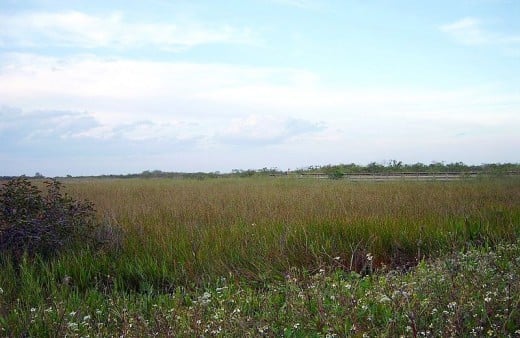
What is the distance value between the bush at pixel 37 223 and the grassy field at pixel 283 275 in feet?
0.99

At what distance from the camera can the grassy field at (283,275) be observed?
3615 millimetres

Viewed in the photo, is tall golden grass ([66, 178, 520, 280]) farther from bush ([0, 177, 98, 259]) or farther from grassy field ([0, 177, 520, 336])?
bush ([0, 177, 98, 259])

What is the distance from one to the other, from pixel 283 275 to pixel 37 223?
3.76 metres

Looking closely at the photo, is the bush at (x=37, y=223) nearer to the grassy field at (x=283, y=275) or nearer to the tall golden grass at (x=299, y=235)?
the grassy field at (x=283, y=275)

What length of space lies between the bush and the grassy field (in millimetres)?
301

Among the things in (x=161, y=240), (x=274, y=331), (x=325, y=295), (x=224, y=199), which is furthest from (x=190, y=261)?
(x=224, y=199)

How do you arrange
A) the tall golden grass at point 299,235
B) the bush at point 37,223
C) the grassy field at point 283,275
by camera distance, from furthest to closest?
the bush at point 37,223
the tall golden grass at point 299,235
the grassy field at point 283,275

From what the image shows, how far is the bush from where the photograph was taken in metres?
6.74

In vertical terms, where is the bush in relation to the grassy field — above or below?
above

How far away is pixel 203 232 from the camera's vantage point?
25.1 ft

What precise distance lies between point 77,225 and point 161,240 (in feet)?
4.70

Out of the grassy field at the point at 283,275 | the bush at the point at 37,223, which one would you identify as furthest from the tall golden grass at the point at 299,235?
the bush at the point at 37,223

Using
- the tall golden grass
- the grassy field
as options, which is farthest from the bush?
the tall golden grass

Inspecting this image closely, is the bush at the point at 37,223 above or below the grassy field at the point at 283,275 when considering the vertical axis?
above
